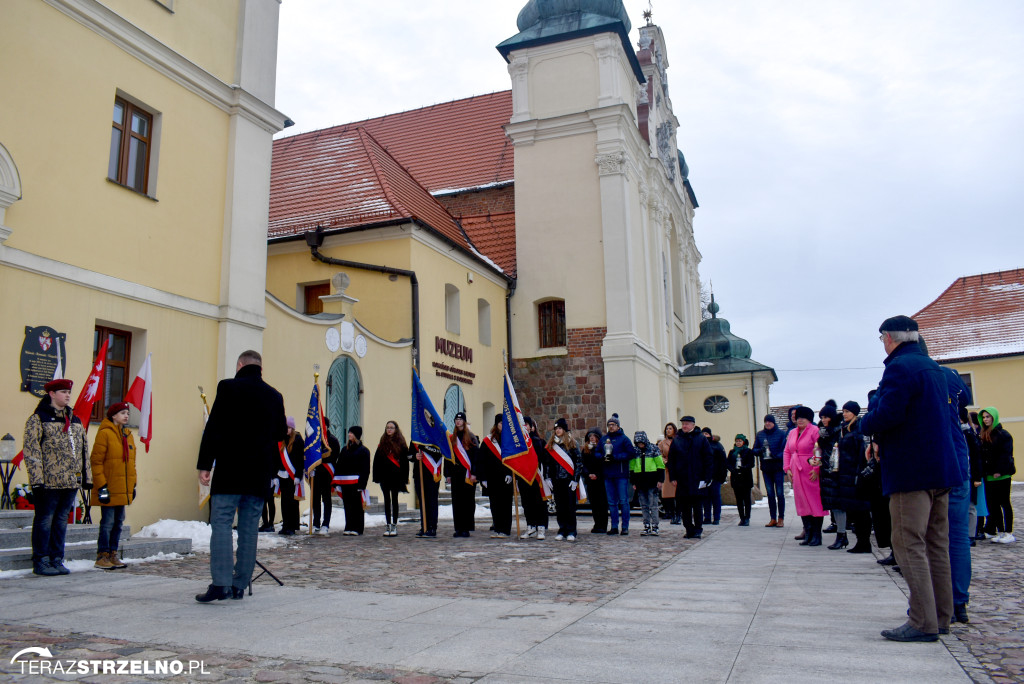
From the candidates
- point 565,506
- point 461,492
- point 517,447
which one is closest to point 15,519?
point 461,492

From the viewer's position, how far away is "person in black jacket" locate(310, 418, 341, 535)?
12.7m

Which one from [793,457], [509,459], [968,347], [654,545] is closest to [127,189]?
[509,459]

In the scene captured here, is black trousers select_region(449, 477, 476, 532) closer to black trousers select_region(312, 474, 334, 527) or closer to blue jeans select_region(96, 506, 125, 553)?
black trousers select_region(312, 474, 334, 527)

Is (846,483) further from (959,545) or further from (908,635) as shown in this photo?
(908,635)

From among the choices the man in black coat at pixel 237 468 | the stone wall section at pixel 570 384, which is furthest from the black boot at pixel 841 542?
the stone wall section at pixel 570 384

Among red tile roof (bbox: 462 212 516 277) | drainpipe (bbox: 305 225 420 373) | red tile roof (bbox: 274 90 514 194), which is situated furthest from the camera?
red tile roof (bbox: 274 90 514 194)

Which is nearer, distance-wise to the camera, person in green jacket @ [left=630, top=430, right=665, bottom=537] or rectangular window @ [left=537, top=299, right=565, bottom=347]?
person in green jacket @ [left=630, top=430, right=665, bottom=537]

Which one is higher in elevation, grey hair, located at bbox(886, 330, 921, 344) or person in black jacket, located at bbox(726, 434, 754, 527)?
grey hair, located at bbox(886, 330, 921, 344)

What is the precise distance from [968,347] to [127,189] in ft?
122

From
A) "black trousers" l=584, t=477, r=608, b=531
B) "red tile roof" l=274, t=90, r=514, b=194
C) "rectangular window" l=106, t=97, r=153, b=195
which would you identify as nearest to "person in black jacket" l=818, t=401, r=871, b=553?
"black trousers" l=584, t=477, r=608, b=531

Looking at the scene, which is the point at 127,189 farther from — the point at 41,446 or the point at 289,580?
the point at 289,580

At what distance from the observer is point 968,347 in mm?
37500

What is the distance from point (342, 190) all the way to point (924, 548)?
62.3 ft

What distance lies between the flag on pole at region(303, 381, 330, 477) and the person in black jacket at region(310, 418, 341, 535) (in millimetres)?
178
